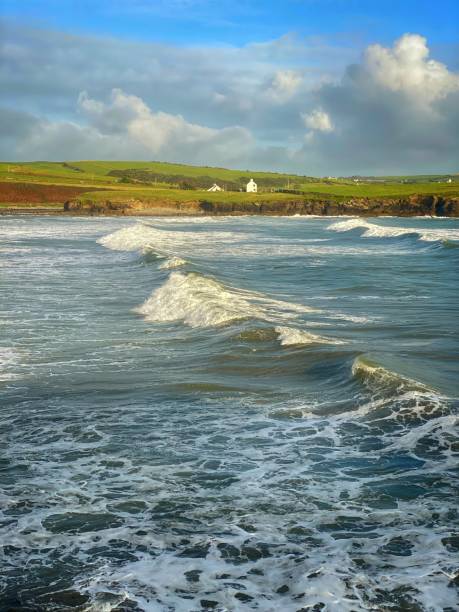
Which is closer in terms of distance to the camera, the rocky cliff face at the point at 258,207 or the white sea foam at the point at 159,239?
the white sea foam at the point at 159,239

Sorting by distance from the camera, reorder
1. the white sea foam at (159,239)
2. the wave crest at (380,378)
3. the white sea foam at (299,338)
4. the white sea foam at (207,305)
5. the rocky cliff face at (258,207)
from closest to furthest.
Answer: the wave crest at (380,378), the white sea foam at (299,338), the white sea foam at (207,305), the white sea foam at (159,239), the rocky cliff face at (258,207)

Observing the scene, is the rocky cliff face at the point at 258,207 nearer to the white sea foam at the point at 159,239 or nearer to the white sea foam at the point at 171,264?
the white sea foam at the point at 159,239

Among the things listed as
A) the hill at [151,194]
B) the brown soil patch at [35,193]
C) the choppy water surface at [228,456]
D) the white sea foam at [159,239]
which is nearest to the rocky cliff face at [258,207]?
the hill at [151,194]

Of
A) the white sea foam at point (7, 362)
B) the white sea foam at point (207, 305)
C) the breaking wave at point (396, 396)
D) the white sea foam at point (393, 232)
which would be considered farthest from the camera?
the white sea foam at point (393, 232)

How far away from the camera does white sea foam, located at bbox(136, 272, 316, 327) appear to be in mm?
18953

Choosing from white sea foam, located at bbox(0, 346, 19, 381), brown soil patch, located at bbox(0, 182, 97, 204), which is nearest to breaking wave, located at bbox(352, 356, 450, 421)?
white sea foam, located at bbox(0, 346, 19, 381)

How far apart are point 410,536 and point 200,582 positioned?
2.06 m

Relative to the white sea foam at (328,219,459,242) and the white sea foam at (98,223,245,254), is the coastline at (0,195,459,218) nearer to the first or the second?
the white sea foam at (328,219,459,242)

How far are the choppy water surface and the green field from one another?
91.5 meters

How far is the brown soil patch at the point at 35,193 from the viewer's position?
4434 inches

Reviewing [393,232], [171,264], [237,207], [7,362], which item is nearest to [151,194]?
[237,207]

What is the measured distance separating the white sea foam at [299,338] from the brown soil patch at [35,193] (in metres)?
101

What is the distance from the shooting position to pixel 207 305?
20281mm

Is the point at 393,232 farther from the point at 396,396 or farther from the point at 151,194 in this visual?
the point at 151,194
